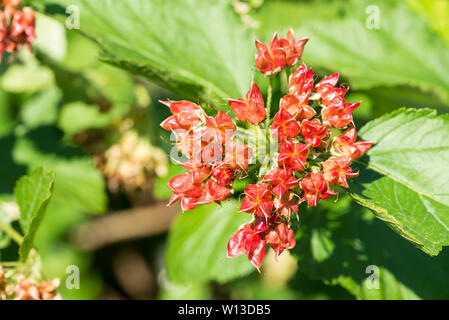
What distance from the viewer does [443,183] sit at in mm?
1459

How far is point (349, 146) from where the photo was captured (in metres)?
1.42

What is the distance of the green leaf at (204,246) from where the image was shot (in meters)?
2.16

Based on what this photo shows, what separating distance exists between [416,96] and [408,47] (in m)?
0.28

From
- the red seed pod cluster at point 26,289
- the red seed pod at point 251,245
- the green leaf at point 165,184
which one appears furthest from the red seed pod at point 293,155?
the green leaf at point 165,184

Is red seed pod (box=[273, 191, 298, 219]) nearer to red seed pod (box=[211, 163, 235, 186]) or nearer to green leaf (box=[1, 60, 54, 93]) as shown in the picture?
red seed pod (box=[211, 163, 235, 186])

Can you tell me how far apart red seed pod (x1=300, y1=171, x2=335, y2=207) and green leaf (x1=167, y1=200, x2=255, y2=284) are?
0.78 metres

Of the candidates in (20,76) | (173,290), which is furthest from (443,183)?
(20,76)

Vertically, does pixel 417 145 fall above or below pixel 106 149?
below

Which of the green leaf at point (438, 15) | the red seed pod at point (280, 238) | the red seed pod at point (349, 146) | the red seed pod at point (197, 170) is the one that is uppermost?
the green leaf at point (438, 15)

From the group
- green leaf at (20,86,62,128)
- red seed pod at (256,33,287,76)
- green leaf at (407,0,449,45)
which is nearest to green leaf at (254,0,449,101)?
green leaf at (407,0,449,45)

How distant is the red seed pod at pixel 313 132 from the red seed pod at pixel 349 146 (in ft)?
0.22

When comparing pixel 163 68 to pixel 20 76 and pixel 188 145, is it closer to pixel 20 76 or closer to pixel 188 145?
pixel 188 145

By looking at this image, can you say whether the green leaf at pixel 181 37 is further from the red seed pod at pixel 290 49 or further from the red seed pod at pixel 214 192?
the red seed pod at pixel 214 192
